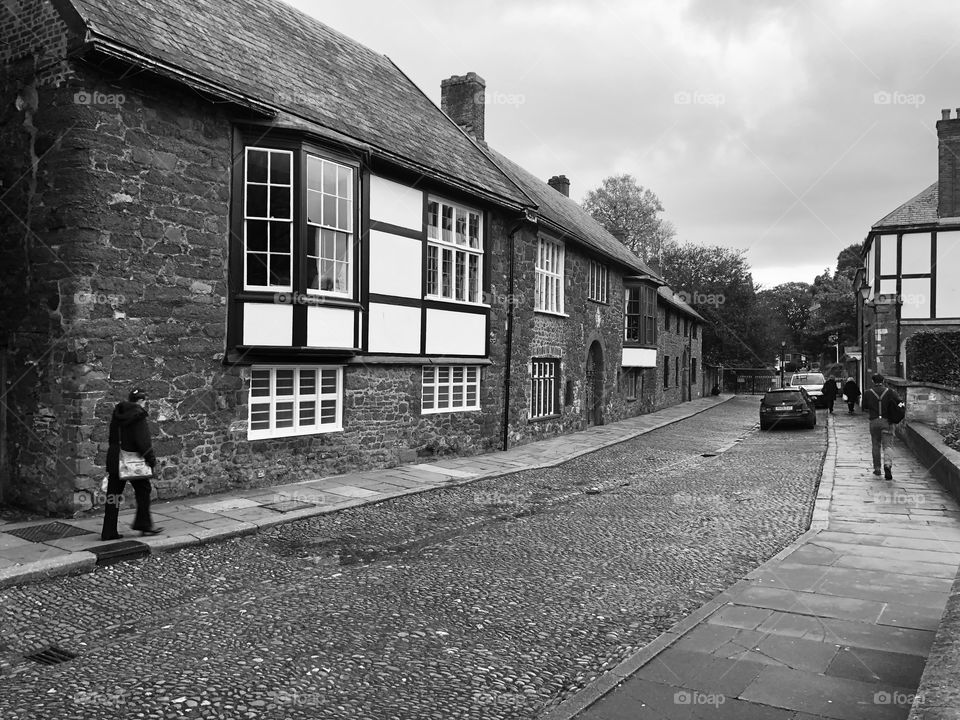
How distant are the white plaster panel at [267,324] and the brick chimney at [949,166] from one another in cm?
2394

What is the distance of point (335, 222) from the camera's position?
1177cm

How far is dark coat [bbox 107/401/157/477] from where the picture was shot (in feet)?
26.3

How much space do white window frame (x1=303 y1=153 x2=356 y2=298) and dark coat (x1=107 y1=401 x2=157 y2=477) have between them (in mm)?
3762

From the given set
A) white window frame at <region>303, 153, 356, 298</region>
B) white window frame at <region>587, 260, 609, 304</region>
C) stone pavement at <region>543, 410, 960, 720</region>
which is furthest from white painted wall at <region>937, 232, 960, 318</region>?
white window frame at <region>303, 153, 356, 298</region>

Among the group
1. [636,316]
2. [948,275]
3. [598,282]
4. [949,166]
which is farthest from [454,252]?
[949,166]

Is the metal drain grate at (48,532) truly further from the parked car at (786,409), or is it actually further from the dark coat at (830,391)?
the dark coat at (830,391)

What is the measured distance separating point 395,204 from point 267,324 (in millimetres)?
3932

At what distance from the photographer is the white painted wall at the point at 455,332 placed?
14602 mm

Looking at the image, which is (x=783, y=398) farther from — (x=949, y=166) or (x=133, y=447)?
(x=133, y=447)

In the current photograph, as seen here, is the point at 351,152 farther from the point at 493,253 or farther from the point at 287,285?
the point at 493,253

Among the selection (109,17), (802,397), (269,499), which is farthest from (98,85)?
(802,397)

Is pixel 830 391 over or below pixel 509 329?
below

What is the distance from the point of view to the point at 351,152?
11977 millimetres

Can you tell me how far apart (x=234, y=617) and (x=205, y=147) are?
7198mm
